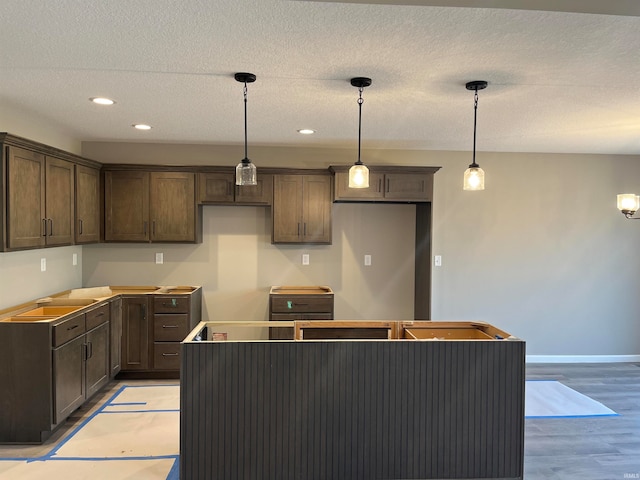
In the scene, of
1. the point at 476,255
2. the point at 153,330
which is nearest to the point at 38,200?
the point at 153,330

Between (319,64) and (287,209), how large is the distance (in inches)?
89.8

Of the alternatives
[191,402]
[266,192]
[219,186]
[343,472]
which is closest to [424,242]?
[266,192]

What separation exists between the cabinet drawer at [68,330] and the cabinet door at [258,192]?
1850mm

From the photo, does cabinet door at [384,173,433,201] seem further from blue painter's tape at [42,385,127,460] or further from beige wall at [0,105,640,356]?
blue painter's tape at [42,385,127,460]

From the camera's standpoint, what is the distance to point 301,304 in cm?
418

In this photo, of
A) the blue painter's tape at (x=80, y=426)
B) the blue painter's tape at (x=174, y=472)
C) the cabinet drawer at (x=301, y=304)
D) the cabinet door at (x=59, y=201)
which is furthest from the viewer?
the cabinet drawer at (x=301, y=304)

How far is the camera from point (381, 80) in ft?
8.00

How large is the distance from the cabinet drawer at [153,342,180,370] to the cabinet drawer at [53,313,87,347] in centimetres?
87

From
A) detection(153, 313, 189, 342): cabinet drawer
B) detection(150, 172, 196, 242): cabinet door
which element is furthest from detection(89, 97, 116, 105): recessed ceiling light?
detection(153, 313, 189, 342): cabinet drawer

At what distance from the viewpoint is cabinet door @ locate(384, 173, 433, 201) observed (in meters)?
4.26

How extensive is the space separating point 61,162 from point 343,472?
3312 millimetres

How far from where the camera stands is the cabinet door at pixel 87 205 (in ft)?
12.5

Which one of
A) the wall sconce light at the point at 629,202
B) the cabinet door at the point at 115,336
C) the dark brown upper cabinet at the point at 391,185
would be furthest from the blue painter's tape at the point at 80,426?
the wall sconce light at the point at 629,202

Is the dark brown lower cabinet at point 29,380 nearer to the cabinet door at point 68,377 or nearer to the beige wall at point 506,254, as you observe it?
the cabinet door at point 68,377
